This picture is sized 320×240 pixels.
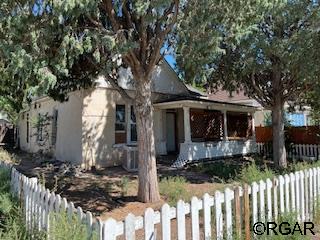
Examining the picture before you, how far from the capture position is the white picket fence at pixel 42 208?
3715 mm

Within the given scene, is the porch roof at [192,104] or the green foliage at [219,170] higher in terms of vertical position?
the porch roof at [192,104]

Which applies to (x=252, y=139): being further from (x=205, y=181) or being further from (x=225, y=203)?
(x=225, y=203)

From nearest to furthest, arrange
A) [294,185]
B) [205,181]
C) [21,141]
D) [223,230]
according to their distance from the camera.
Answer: [223,230]
[294,185]
[205,181]
[21,141]

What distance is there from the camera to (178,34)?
8828mm

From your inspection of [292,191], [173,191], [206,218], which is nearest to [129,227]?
[206,218]

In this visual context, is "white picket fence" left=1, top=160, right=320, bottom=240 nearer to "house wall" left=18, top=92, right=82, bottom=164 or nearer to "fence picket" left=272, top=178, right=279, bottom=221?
"fence picket" left=272, top=178, right=279, bottom=221

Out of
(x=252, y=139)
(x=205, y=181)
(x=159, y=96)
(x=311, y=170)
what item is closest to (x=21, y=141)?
(x=159, y=96)

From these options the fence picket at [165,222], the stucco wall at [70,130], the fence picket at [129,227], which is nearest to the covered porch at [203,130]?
the stucco wall at [70,130]

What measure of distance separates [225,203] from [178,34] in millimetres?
5289

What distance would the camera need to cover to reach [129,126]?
54.6 ft

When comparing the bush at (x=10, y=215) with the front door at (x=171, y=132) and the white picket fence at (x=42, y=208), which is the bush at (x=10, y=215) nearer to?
the white picket fence at (x=42, y=208)

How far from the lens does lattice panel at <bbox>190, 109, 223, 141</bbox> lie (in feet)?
62.0

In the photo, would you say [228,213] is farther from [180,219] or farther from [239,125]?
[239,125]

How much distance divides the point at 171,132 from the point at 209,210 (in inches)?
614
